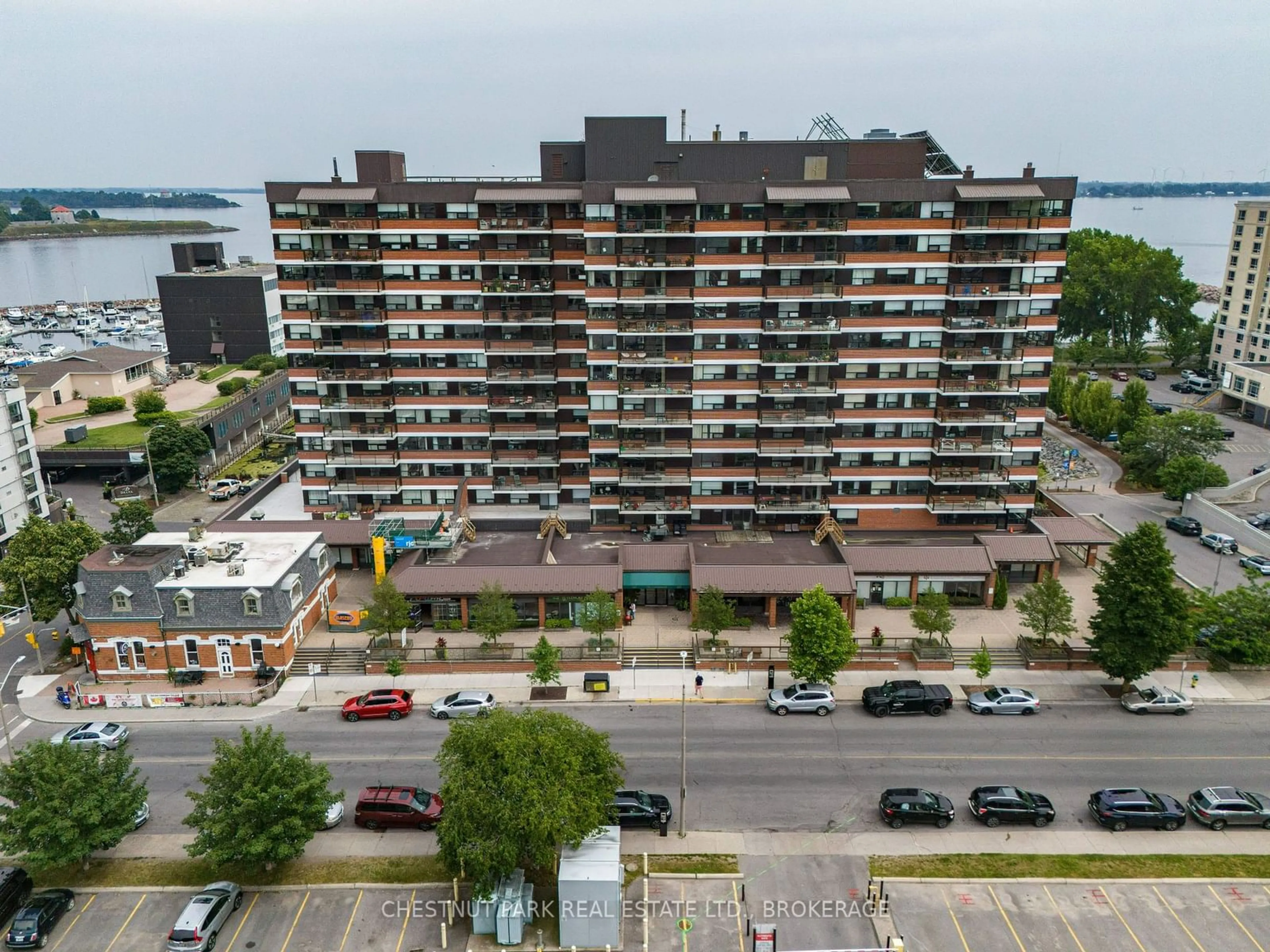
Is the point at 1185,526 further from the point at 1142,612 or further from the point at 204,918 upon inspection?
the point at 204,918

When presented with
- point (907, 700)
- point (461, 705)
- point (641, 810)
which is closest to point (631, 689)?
point (461, 705)

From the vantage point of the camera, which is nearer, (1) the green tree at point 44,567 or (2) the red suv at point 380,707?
(2) the red suv at point 380,707

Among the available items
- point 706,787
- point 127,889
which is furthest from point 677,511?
point 127,889

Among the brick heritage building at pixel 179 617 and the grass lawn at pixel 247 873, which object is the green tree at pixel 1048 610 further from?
the brick heritage building at pixel 179 617

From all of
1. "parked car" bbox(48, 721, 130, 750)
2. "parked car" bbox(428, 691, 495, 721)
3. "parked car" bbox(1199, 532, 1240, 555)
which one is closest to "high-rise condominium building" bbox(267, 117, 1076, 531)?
"parked car" bbox(1199, 532, 1240, 555)

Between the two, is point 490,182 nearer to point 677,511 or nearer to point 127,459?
point 677,511

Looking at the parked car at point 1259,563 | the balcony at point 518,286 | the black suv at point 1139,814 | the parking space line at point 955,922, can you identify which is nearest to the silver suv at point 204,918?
the parking space line at point 955,922

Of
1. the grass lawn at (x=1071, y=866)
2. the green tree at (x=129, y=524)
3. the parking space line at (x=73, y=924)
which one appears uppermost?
the green tree at (x=129, y=524)
